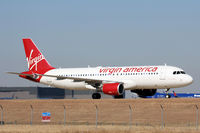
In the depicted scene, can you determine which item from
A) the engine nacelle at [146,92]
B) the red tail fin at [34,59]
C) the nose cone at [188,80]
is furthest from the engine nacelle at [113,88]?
the red tail fin at [34,59]

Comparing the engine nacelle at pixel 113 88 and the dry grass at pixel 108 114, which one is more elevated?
the engine nacelle at pixel 113 88

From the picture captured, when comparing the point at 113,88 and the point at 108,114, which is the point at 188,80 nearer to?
the point at 113,88

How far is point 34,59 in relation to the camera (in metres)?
67.9

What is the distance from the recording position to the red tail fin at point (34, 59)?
67.4 metres

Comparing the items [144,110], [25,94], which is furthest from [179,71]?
[25,94]

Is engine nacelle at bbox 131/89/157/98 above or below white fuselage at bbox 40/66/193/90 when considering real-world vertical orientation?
below

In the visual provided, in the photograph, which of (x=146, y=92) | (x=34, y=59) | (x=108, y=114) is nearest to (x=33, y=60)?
(x=34, y=59)

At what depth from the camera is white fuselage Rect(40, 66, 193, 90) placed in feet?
185

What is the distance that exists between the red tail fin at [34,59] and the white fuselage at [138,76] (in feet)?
17.4

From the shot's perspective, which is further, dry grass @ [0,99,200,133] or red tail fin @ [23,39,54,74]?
red tail fin @ [23,39,54,74]

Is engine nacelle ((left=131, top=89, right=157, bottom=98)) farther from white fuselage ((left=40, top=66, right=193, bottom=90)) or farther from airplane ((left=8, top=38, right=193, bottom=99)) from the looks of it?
white fuselage ((left=40, top=66, right=193, bottom=90))

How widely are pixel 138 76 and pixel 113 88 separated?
3425mm

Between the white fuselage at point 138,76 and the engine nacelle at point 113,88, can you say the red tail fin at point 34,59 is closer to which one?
the white fuselage at point 138,76

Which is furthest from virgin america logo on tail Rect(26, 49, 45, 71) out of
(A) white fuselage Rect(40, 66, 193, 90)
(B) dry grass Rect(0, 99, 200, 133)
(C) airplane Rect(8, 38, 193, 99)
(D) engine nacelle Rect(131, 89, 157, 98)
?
(D) engine nacelle Rect(131, 89, 157, 98)
